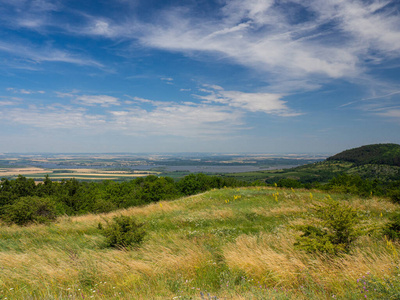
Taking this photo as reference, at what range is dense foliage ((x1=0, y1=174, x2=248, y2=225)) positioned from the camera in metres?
14.6

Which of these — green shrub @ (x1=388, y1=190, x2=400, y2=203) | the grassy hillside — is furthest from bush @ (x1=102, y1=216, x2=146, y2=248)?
green shrub @ (x1=388, y1=190, x2=400, y2=203)

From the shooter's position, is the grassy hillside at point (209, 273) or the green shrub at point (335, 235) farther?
the green shrub at point (335, 235)

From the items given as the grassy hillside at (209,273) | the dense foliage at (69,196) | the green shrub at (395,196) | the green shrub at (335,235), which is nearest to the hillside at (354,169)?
the dense foliage at (69,196)

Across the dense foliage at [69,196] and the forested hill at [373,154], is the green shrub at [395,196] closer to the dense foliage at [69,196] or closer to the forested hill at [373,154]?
the dense foliage at [69,196]

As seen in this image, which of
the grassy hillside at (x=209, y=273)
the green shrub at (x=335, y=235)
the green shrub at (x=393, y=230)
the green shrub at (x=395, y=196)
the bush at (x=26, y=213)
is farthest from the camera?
the green shrub at (x=395, y=196)

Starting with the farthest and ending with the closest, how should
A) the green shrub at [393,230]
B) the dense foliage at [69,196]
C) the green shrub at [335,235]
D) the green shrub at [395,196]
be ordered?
1. the green shrub at [395,196]
2. the dense foliage at [69,196]
3. the green shrub at [393,230]
4. the green shrub at [335,235]

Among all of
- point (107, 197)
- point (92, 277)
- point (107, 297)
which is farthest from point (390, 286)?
point (107, 197)

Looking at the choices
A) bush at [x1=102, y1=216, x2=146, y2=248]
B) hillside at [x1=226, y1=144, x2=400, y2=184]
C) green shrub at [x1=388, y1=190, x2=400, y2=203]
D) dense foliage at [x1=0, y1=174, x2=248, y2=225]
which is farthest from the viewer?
hillside at [x1=226, y1=144, x2=400, y2=184]

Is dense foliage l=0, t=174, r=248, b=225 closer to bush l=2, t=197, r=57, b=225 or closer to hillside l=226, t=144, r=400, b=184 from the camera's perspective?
bush l=2, t=197, r=57, b=225

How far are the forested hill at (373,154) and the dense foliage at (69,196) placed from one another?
118729 millimetres

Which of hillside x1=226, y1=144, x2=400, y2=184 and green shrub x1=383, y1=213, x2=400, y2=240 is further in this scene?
hillside x1=226, y1=144, x2=400, y2=184

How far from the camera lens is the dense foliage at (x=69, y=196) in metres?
14.6

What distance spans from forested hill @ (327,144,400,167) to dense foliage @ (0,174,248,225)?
118729 mm

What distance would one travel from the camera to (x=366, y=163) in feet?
436
